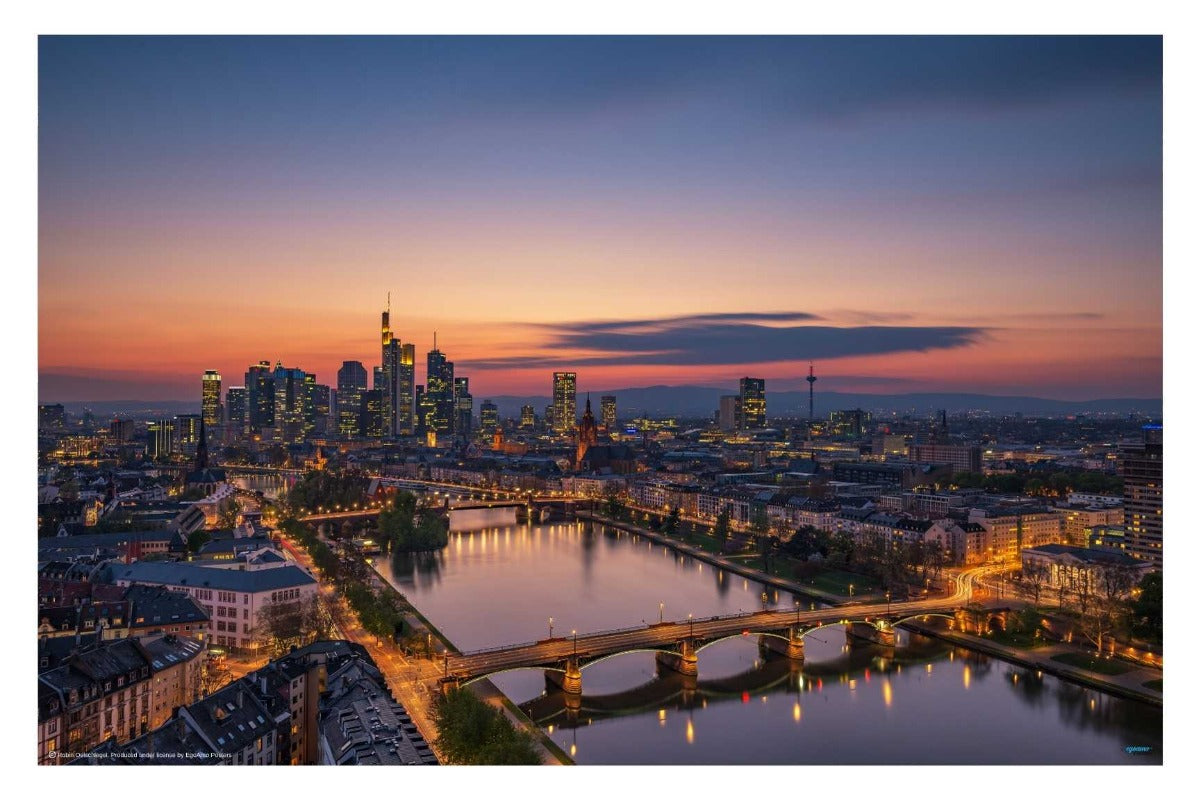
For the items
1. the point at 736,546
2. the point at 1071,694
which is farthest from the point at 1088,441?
the point at 1071,694

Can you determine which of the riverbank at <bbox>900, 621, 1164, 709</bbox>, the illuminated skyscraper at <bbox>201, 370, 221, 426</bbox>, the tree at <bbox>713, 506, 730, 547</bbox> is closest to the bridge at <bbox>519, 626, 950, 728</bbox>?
the riverbank at <bbox>900, 621, 1164, 709</bbox>

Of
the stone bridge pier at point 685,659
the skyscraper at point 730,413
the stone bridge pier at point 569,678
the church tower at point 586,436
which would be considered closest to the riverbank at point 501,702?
the stone bridge pier at point 569,678

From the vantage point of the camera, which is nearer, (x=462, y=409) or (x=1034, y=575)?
(x=1034, y=575)

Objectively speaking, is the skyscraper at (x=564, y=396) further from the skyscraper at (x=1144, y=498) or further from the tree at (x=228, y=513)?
the skyscraper at (x=1144, y=498)

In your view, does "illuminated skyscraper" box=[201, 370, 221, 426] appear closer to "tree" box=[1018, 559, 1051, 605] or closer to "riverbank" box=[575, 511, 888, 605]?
"riverbank" box=[575, 511, 888, 605]

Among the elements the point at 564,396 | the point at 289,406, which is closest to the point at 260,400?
the point at 289,406

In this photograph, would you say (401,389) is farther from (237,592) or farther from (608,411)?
(237,592)
